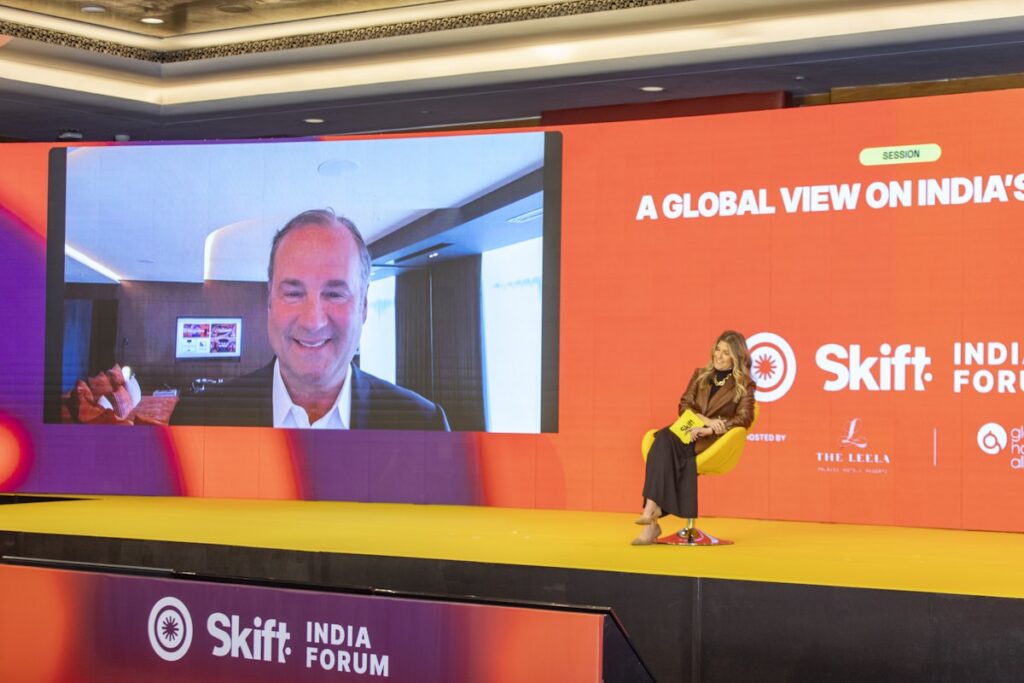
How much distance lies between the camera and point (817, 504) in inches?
255

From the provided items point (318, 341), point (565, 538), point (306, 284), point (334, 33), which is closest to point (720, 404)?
point (565, 538)

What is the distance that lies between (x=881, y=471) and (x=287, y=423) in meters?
3.32

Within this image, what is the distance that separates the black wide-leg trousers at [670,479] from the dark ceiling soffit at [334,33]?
2.81 meters

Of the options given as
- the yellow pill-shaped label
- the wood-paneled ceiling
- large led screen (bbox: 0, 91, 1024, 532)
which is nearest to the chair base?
large led screen (bbox: 0, 91, 1024, 532)

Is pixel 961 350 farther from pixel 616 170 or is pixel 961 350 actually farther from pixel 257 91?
pixel 257 91

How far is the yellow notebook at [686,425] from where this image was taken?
5492 mm

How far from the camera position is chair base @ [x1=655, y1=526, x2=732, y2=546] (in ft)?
18.2

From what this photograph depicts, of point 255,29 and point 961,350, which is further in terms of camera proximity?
point 255,29

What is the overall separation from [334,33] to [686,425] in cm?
384

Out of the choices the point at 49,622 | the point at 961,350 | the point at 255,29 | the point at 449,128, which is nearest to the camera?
the point at 49,622

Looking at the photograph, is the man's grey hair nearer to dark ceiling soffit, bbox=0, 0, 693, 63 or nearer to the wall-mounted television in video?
the wall-mounted television in video

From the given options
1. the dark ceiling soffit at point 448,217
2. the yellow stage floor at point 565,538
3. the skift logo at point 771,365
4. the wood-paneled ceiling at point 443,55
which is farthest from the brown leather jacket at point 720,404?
the wood-paneled ceiling at point 443,55

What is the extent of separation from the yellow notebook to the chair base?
0.41m

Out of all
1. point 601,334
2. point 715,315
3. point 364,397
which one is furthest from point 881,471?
point 364,397
